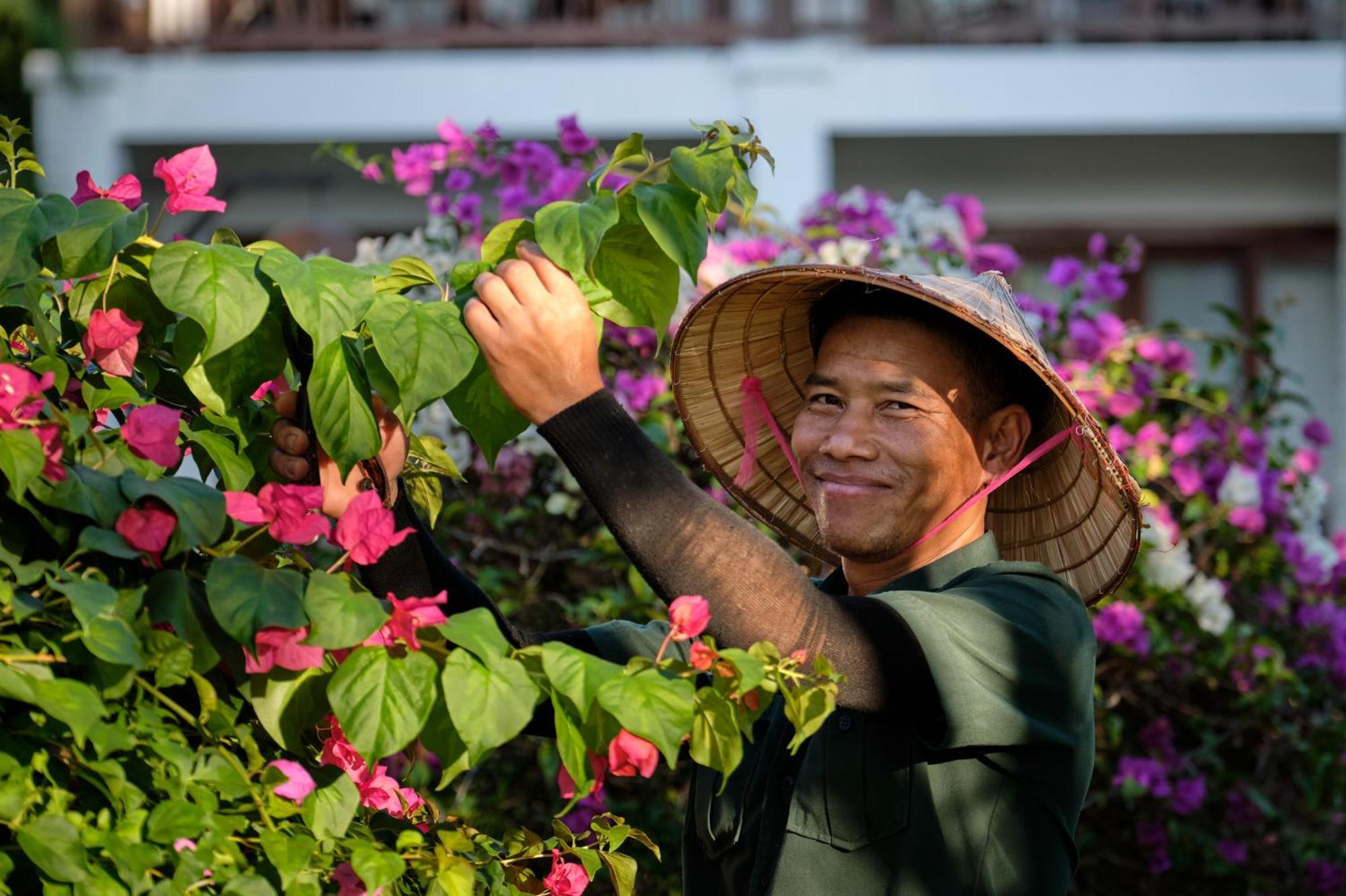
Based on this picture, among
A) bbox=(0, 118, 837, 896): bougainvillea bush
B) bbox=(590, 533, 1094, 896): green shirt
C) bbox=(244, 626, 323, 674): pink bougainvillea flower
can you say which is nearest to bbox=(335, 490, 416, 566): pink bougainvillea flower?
bbox=(0, 118, 837, 896): bougainvillea bush

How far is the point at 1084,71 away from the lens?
29.7 ft

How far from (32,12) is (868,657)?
28.4 feet

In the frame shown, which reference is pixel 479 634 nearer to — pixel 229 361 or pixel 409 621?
pixel 409 621

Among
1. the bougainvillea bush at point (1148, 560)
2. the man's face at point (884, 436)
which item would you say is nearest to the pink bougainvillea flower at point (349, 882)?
the man's face at point (884, 436)

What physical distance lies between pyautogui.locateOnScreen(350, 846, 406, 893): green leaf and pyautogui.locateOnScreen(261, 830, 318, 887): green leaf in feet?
0.12

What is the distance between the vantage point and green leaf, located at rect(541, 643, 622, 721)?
1309 millimetres

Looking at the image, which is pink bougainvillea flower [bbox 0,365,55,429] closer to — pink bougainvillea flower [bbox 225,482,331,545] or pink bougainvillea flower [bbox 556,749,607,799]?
pink bougainvillea flower [bbox 225,482,331,545]

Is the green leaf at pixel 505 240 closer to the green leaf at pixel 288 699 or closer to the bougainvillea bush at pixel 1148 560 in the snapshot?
the green leaf at pixel 288 699

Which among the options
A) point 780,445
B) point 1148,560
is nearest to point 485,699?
point 780,445

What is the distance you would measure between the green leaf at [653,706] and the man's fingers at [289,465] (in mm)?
447

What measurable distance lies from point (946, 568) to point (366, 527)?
840mm

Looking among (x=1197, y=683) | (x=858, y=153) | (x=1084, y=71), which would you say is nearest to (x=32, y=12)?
(x=858, y=153)

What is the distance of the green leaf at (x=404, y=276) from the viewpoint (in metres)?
1.57

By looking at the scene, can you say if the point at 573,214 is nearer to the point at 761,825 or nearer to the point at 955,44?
the point at 761,825
